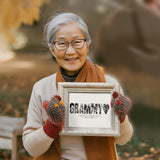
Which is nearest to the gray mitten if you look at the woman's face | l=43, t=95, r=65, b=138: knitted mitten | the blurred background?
l=43, t=95, r=65, b=138: knitted mitten

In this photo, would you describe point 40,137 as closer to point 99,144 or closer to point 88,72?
point 99,144

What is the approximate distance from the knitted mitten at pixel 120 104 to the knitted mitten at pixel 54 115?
0.82 feet

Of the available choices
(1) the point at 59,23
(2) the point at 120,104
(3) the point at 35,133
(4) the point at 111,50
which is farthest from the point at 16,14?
(2) the point at 120,104

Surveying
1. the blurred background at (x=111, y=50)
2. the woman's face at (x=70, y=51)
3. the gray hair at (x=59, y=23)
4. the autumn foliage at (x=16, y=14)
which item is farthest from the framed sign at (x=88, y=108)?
the autumn foliage at (x=16, y=14)

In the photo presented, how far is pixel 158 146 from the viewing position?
4527mm

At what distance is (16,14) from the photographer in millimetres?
5109

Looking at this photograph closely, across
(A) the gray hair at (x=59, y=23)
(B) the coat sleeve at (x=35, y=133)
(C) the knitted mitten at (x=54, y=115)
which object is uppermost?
(A) the gray hair at (x=59, y=23)

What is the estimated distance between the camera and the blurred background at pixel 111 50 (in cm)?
481

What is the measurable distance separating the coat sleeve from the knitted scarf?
6 centimetres

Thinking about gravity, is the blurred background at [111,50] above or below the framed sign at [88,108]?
below

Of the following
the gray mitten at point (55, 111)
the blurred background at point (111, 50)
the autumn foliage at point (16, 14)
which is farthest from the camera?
the autumn foliage at point (16, 14)

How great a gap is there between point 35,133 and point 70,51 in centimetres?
45

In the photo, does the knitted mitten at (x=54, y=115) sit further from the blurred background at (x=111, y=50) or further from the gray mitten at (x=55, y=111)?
the blurred background at (x=111, y=50)

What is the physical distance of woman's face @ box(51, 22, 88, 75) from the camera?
148 cm
